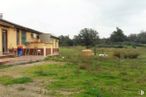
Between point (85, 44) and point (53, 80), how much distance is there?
211 ft

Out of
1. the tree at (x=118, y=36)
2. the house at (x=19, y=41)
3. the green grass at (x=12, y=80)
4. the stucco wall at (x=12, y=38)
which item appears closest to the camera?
the green grass at (x=12, y=80)

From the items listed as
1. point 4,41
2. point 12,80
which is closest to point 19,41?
point 4,41

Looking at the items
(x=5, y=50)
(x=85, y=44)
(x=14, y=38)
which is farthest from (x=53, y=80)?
(x=85, y=44)

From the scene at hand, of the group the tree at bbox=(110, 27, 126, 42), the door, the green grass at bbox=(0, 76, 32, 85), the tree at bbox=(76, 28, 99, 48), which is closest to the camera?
the green grass at bbox=(0, 76, 32, 85)

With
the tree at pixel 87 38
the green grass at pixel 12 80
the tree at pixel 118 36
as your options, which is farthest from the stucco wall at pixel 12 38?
the tree at pixel 118 36

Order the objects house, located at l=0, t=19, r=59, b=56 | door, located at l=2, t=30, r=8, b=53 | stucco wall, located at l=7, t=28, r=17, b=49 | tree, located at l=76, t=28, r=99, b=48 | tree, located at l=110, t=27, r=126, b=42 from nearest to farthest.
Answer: door, located at l=2, t=30, r=8, b=53
house, located at l=0, t=19, r=59, b=56
stucco wall, located at l=7, t=28, r=17, b=49
tree, located at l=76, t=28, r=99, b=48
tree, located at l=110, t=27, r=126, b=42

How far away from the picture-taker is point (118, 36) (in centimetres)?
9781

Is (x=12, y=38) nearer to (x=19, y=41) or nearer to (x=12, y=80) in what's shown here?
(x=19, y=41)

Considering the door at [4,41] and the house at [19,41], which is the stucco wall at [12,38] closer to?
the house at [19,41]

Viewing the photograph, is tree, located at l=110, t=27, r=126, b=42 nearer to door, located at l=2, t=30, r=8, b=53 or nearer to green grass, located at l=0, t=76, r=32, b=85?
door, located at l=2, t=30, r=8, b=53

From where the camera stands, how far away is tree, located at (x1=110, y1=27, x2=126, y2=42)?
97438mm

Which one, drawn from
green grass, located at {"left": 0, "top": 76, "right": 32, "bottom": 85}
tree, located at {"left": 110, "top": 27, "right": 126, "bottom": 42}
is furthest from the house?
tree, located at {"left": 110, "top": 27, "right": 126, "bottom": 42}

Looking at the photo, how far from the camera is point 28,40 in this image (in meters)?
39.4

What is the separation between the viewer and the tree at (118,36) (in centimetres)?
9744
